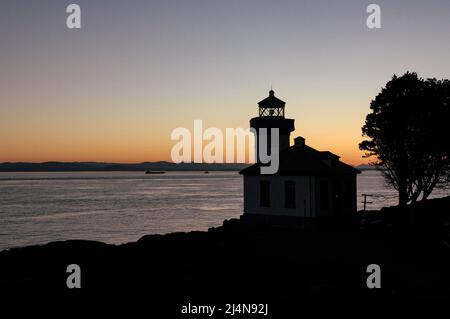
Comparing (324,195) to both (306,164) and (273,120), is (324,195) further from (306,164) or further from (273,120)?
(273,120)

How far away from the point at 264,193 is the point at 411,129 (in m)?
11.1

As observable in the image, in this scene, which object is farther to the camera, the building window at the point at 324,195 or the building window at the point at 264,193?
the building window at the point at 264,193

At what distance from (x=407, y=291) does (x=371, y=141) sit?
19196mm

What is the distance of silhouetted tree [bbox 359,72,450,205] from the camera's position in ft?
101

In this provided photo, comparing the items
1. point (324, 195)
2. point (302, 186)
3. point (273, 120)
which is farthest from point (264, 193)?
point (273, 120)

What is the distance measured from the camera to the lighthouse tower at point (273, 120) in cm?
3538

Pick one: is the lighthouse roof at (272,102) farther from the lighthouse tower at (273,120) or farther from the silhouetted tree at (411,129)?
the silhouetted tree at (411,129)

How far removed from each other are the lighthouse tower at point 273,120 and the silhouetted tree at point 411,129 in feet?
20.1

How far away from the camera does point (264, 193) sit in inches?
1181

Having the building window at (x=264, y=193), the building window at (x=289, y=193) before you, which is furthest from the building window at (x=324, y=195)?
the building window at (x=264, y=193)

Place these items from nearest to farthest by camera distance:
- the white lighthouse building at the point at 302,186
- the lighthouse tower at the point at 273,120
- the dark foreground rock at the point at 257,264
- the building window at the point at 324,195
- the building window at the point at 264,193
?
the dark foreground rock at the point at 257,264, the white lighthouse building at the point at 302,186, the building window at the point at 324,195, the building window at the point at 264,193, the lighthouse tower at the point at 273,120

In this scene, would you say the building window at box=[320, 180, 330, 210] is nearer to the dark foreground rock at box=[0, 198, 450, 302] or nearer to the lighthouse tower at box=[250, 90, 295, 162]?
the dark foreground rock at box=[0, 198, 450, 302]
